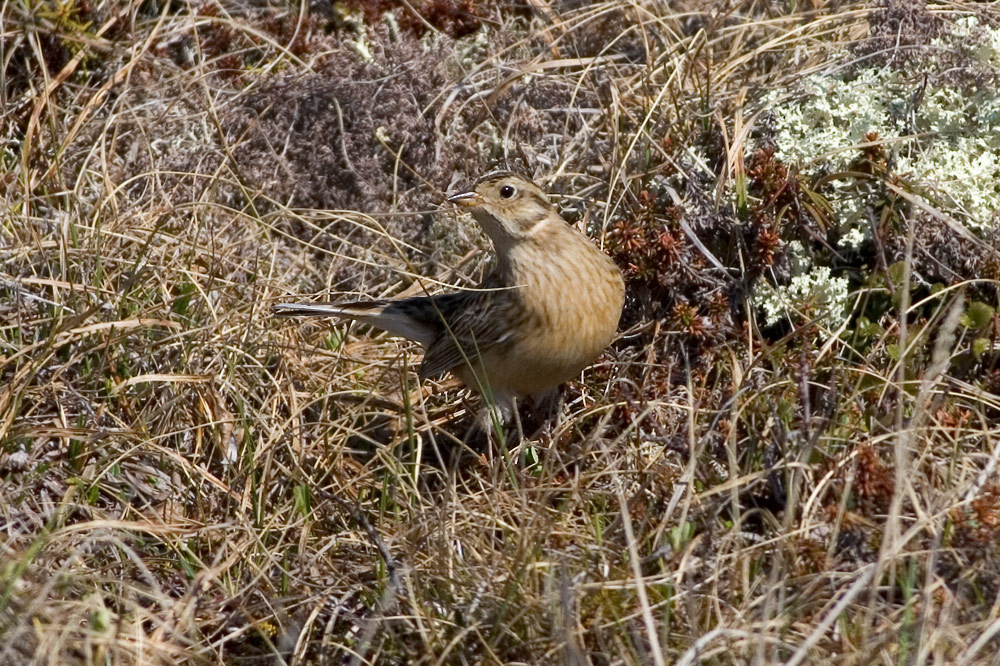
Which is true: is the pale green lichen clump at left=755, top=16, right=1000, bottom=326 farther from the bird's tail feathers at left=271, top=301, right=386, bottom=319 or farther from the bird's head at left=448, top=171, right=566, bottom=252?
the bird's tail feathers at left=271, top=301, right=386, bottom=319

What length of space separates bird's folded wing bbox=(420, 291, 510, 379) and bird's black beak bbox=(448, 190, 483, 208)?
1.28 feet

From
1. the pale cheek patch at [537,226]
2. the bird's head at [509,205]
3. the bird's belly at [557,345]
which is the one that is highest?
the bird's head at [509,205]

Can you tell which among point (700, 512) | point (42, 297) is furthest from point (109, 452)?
point (700, 512)

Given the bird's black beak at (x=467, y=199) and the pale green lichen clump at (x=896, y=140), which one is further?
the pale green lichen clump at (x=896, y=140)

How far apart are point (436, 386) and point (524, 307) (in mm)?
975

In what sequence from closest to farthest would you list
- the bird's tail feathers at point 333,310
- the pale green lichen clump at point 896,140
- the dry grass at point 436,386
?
1. the dry grass at point 436,386
2. the pale green lichen clump at point 896,140
3. the bird's tail feathers at point 333,310

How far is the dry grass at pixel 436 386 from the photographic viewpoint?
4117mm

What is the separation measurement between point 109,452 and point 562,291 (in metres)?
1.97

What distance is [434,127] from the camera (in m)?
7.06

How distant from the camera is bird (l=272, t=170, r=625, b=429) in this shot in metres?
5.52

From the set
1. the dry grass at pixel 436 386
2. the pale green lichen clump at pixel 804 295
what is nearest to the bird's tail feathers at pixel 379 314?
the dry grass at pixel 436 386

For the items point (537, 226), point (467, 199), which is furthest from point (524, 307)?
point (467, 199)

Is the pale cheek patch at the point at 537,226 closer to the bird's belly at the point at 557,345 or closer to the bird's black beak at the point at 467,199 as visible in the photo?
the bird's black beak at the point at 467,199

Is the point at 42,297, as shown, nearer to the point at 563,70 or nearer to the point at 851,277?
the point at 563,70
